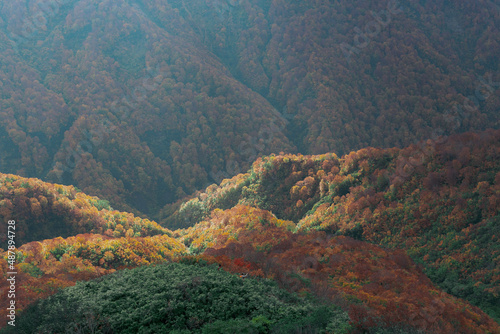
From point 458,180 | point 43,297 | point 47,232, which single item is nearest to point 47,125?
point 47,232

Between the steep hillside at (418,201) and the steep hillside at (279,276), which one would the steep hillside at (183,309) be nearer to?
the steep hillside at (279,276)

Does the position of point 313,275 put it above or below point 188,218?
above

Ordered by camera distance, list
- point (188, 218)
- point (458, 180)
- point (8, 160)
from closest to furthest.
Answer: point (458, 180)
point (188, 218)
point (8, 160)

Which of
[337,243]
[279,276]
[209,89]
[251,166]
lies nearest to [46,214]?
[337,243]

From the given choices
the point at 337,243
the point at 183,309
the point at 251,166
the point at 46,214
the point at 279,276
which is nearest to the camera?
the point at 183,309

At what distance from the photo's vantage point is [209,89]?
70.6 meters

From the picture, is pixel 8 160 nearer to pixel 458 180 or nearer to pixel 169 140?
pixel 169 140

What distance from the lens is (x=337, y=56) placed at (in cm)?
7856

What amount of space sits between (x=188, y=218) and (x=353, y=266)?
28618mm

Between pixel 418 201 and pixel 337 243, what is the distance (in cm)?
675

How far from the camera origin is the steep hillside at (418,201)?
18328 mm

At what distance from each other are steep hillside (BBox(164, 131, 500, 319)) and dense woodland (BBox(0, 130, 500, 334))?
8 centimetres

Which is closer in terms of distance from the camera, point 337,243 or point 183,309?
point 183,309

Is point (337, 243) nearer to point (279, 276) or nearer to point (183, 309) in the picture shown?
point (279, 276)
